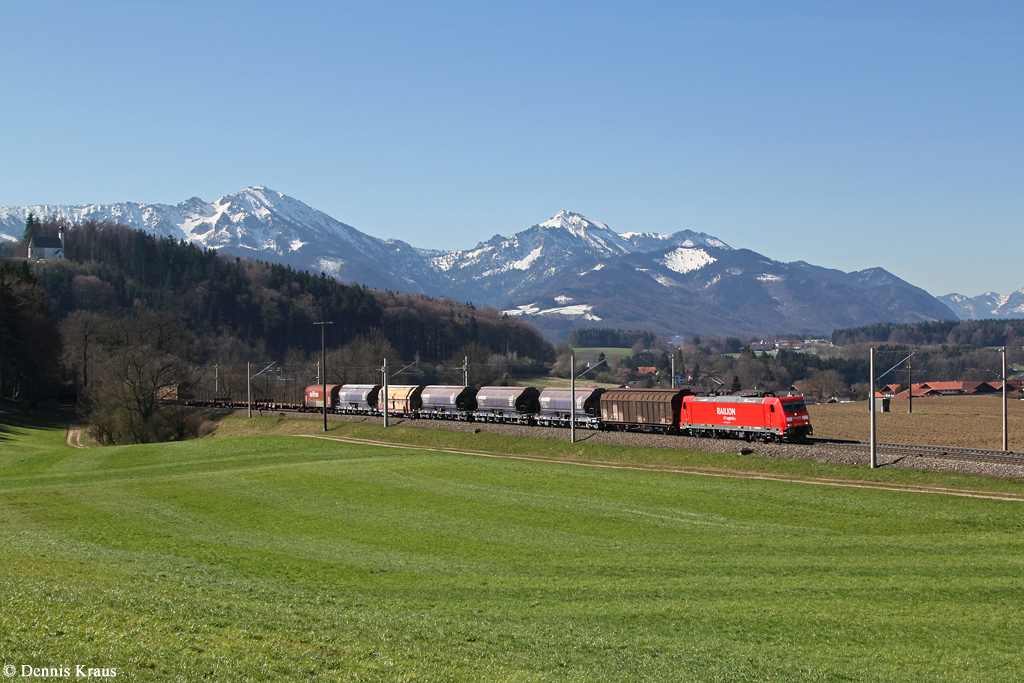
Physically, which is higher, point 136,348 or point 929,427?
point 136,348

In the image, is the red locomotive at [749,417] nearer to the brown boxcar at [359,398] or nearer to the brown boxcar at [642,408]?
the brown boxcar at [642,408]

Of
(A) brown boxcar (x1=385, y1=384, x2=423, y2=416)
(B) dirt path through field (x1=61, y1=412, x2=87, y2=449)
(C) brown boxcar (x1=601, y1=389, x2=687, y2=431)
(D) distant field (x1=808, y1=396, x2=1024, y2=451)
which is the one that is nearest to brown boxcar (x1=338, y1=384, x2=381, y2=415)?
(A) brown boxcar (x1=385, y1=384, x2=423, y2=416)

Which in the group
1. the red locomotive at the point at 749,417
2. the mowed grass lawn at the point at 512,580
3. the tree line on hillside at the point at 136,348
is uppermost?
the tree line on hillside at the point at 136,348

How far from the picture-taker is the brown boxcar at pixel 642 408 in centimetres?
6328

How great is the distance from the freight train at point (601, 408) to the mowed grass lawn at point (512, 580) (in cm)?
1332

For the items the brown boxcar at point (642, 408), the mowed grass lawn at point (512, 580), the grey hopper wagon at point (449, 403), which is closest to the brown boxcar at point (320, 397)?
the grey hopper wagon at point (449, 403)

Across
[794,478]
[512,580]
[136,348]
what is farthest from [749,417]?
[136,348]

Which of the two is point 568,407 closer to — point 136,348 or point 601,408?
point 601,408

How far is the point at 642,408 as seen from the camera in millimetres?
65688

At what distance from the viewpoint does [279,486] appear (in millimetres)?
44250

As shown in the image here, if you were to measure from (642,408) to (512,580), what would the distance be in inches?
1712

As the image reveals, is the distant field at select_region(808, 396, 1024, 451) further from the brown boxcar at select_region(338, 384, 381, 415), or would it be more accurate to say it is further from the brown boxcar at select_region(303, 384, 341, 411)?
the brown boxcar at select_region(303, 384, 341, 411)

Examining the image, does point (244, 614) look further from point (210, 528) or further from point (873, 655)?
point (210, 528)

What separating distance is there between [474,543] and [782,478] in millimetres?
22901
